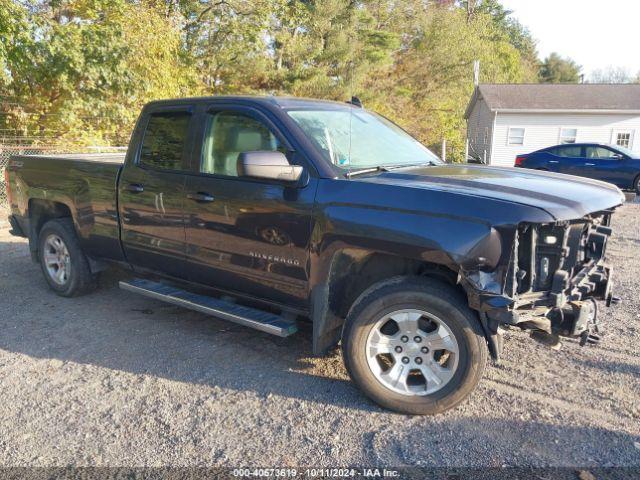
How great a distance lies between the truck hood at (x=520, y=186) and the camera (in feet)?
10.1

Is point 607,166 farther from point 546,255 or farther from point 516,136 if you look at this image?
point 546,255

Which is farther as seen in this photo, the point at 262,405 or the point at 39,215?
the point at 39,215

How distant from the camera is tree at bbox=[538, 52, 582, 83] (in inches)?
2667

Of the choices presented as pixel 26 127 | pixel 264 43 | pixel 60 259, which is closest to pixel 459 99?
pixel 264 43

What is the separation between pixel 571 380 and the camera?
3812 mm

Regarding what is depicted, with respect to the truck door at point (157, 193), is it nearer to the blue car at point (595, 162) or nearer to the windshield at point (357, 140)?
the windshield at point (357, 140)

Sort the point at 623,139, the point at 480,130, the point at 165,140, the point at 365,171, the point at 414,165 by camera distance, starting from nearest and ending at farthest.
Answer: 1. the point at 365,171
2. the point at 414,165
3. the point at 165,140
4. the point at 623,139
5. the point at 480,130

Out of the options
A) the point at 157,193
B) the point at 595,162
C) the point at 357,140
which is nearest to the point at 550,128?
the point at 595,162

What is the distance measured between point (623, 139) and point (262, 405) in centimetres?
2950

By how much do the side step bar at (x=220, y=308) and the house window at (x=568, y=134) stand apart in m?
27.5

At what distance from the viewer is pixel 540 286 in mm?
3199

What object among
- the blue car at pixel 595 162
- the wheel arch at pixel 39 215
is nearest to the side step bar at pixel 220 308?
the wheel arch at pixel 39 215

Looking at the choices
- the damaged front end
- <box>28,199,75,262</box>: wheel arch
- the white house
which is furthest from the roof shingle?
the damaged front end

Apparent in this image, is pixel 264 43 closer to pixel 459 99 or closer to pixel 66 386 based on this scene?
pixel 66 386
